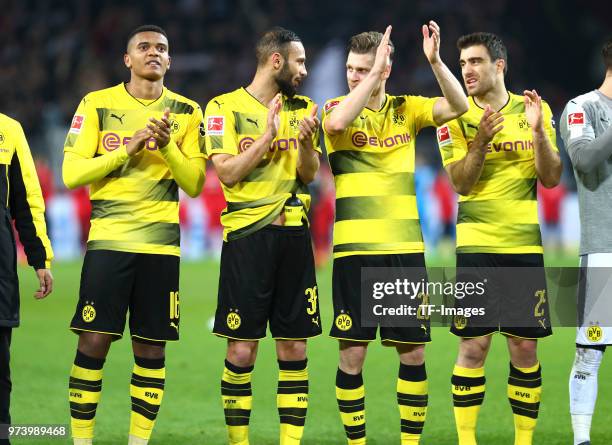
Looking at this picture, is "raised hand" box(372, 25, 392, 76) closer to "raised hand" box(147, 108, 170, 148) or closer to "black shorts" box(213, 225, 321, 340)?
"black shorts" box(213, 225, 321, 340)

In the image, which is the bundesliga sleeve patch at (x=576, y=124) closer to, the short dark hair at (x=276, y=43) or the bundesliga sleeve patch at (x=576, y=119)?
the bundesliga sleeve patch at (x=576, y=119)

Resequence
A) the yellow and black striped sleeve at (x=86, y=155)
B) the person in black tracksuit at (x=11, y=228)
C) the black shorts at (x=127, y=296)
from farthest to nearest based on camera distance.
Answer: the black shorts at (x=127, y=296)
the yellow and black striped sleeve at (x=86, y=155)
the person in black tracksuit at (x=11, y=228)

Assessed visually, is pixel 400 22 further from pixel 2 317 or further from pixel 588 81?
pixel 2 317

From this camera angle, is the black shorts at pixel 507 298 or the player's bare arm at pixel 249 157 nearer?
the player's bare arm at pixel 249 157

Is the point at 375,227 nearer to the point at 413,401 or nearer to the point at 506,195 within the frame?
the point at 506,195

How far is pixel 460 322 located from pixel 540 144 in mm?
1129

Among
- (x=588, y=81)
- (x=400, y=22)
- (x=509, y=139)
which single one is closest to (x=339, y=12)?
(x=400, y=22)

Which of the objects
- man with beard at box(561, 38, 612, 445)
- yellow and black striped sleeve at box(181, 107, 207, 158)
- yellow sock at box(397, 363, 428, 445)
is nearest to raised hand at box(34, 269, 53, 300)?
yellow and black striped sleeve at box(181, 107, 207, 158)

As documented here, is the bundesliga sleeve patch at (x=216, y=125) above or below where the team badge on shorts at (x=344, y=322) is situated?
above

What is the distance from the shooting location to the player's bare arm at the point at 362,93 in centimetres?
576

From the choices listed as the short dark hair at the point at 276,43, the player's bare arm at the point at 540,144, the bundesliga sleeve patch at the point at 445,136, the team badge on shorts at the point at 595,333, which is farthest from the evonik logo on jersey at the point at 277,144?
the team badge on shorts at the point at 595,333

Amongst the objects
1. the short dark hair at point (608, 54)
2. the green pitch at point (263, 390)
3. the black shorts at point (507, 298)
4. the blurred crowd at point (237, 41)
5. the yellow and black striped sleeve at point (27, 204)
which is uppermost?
the blurred crowd at point (237, 41)

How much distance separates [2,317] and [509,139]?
3.01 metres

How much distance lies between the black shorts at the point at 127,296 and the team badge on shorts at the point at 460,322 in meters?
1.63
